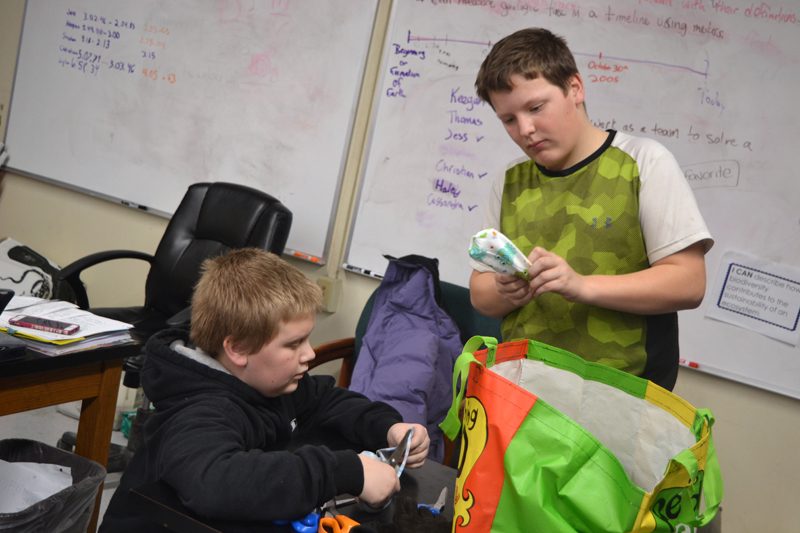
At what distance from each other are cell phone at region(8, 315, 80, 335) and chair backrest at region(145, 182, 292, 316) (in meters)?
1.00

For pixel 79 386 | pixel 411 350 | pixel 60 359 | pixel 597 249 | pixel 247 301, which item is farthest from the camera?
pixel 411 350

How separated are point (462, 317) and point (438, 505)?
4.49ft

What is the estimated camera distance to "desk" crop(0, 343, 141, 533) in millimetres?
1245

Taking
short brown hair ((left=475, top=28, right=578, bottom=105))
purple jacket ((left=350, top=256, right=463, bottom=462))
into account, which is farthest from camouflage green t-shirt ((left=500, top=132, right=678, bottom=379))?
purple jacket ((left=350, top=256, right=463, bottom=462))

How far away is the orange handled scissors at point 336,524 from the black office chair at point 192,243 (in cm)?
159

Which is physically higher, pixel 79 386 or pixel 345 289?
pixel 345 289

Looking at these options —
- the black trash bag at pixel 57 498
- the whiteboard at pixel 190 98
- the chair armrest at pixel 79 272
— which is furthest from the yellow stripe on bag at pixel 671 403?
the chair armrest at pixel 79 272

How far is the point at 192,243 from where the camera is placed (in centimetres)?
256

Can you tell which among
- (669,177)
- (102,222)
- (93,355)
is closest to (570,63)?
(669,177)

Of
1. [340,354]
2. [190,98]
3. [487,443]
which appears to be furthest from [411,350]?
[190,98]

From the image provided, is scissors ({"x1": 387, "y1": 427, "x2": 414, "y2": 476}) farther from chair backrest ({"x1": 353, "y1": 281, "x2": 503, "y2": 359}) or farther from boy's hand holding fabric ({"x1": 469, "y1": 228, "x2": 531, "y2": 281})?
chair backrest ({"x1": 353, "y1": 281, "x2": 503, "y2": 359})

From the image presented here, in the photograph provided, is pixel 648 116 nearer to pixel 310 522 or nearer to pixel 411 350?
pixel 411 350

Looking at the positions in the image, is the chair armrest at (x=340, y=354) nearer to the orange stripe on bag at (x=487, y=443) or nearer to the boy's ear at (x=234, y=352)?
the boy's ear at (x=234, y=352)

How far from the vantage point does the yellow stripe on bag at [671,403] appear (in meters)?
0.84
